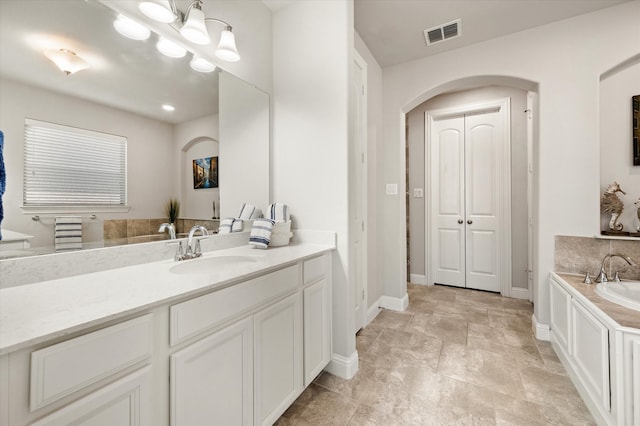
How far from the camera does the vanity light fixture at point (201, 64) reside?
→ 158 centimetres

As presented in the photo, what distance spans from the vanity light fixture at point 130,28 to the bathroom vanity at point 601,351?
267cm

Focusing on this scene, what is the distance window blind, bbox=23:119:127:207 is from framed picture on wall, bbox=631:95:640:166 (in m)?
3.52

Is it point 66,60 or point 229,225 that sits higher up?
point 66,60

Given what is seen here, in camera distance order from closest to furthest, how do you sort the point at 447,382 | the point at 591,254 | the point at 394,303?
the point at 447,382, the point at 591,254, the point at 394,303

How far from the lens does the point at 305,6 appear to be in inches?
76.5

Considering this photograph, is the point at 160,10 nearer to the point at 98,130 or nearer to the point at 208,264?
the point at 98,130

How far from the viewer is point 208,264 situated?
148 cm

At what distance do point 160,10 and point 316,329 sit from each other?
1856mm

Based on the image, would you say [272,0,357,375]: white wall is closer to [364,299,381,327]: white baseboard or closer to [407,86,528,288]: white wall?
[364,299,381,327]: white baseboard

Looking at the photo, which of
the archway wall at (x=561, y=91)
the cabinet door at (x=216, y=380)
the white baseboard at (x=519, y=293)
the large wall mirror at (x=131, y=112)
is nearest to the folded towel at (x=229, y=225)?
the large wall mirror at (x=131, y=112)

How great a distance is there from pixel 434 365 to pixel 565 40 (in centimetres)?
279

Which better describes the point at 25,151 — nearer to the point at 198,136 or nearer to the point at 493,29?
the point at 198,136

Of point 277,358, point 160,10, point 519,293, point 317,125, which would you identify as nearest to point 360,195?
point 317,125

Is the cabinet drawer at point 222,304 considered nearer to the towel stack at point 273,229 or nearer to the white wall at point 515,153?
the towel stack at point 273,229
